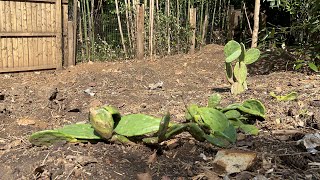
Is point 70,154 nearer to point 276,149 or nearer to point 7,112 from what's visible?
point 276,149

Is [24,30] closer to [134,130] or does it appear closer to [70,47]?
[70,47]

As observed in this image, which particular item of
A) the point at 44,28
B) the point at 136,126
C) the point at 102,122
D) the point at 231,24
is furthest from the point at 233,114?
the point at 231,24

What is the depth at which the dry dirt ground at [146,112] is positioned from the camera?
6.97 feet

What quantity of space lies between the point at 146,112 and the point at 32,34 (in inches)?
164

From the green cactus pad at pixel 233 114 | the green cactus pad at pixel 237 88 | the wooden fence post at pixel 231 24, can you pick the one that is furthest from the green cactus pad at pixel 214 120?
the wooden fence post at pixel 231 24

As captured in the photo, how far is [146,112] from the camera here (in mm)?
3861

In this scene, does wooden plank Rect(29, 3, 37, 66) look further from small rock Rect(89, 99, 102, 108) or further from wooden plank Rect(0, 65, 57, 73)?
small rock Rect(89, 99, 102, 108)

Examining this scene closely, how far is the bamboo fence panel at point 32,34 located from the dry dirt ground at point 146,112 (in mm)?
215

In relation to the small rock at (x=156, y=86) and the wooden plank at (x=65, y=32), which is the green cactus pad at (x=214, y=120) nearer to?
the small rock at (x=156, y=86)

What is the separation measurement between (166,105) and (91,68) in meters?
3.67

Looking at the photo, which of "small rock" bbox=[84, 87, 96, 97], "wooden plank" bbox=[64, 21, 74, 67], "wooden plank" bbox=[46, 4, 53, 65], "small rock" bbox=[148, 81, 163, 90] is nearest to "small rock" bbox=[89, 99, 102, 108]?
"small rock" bbox=[84, 87, 96, 97]

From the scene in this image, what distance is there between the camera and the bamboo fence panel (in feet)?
23.3

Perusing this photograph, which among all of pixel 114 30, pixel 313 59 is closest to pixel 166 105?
pixel 313 59

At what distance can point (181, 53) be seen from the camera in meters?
9.45
